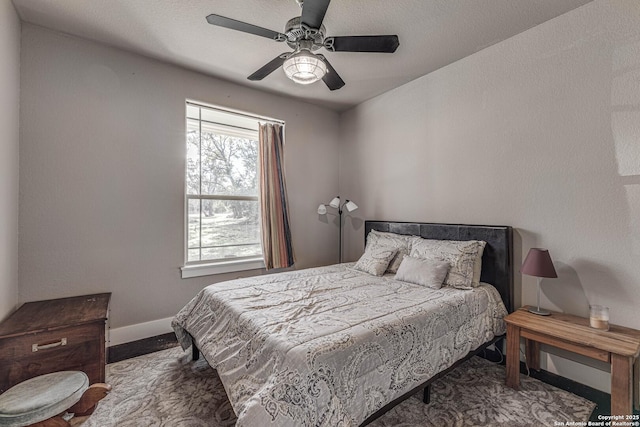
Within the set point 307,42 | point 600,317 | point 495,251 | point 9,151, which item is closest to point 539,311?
point 600,317

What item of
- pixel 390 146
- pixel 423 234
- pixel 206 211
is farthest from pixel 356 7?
pixel 206 211

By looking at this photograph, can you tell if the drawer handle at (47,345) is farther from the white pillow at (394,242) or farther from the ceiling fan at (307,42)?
the white pillow at (394,242)

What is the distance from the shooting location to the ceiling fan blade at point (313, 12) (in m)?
1.55

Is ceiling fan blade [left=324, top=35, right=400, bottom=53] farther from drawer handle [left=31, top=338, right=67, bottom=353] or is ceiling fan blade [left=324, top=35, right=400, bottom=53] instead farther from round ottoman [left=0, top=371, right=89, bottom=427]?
drawer handle [left=31, top=338, right=67, bottom=353]

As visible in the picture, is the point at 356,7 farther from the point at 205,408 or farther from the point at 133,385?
the point at 133,385

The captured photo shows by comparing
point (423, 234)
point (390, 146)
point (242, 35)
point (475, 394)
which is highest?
point (242, 35)

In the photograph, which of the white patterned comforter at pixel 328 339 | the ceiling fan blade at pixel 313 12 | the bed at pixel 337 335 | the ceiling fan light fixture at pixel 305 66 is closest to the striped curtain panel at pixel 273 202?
the bed at pixel 337 335

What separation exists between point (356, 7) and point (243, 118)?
1917 mm

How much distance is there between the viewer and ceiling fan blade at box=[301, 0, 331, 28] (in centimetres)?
155

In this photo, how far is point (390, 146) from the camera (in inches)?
142

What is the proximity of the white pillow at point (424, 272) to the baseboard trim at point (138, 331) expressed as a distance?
247 cm

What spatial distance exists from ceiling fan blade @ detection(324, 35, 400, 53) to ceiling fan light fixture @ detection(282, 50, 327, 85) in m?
0.16

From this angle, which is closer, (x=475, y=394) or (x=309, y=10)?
(x=309, y=10)

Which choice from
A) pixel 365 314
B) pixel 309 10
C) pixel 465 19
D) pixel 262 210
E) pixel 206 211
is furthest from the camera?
pixel 262 210
